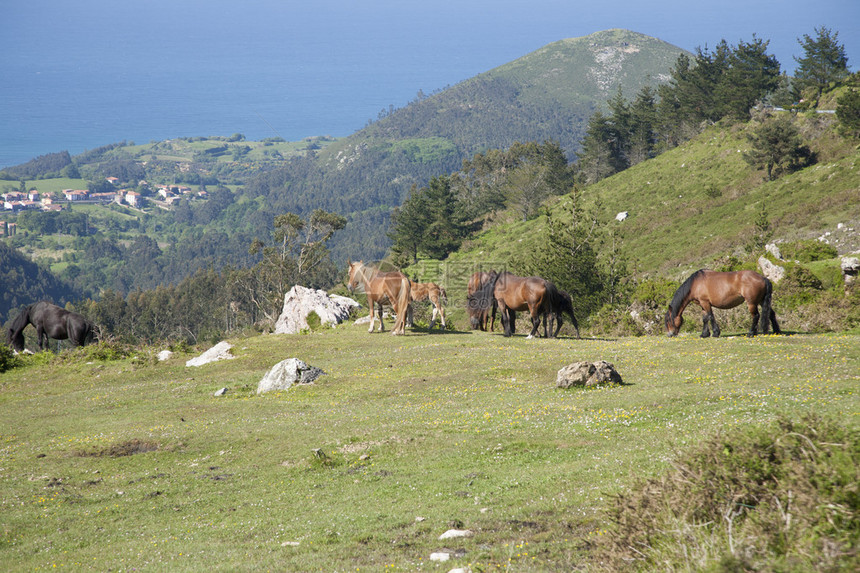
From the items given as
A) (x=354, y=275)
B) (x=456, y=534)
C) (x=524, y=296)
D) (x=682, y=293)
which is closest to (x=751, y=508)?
(x=456, y=534)

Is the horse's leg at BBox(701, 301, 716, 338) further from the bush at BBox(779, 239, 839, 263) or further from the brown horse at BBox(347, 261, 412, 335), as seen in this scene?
the bush at BBox(779, 239, 839, 263)

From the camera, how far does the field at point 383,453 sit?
8.79 m

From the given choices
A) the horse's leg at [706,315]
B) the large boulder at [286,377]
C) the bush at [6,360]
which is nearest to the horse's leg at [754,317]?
the horse's leg at [706,315]

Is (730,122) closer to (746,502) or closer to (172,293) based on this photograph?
(746,502)

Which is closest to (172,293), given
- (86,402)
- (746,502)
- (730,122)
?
(730,122)

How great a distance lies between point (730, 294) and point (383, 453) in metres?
15.7

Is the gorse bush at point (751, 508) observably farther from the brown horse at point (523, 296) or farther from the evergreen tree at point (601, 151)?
the evergreen tree at point (601, 151)

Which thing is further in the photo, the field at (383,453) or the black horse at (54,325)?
the black horse at (54,325)

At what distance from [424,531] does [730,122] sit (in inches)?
3467

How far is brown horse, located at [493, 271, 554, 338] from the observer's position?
26.3 meters

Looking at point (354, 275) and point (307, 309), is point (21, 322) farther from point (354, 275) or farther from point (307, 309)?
point (354, 275)

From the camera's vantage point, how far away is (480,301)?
30562 millimetres

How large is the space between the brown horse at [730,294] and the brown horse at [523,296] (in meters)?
5.19

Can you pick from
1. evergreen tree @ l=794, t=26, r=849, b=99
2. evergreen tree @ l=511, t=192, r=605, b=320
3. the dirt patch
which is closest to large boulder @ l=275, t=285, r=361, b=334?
evergreen tree @ l=511, t=192, r=605, b=320
